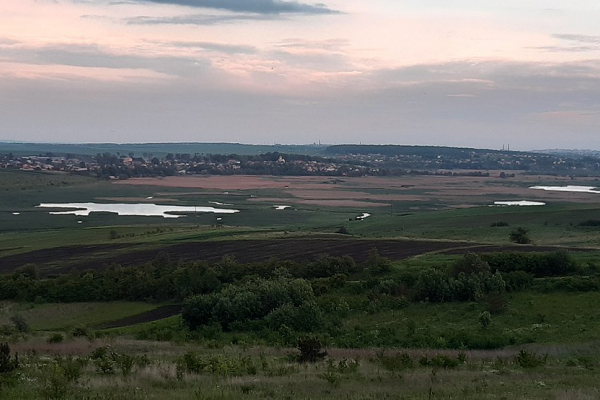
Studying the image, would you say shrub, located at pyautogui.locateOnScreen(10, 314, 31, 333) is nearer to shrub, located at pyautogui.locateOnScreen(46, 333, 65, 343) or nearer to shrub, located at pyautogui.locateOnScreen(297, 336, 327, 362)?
shrub, located at pyautogui.locateOnScreen(46, 333, 65, 343)

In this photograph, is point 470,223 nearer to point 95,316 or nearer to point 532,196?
point 95,316

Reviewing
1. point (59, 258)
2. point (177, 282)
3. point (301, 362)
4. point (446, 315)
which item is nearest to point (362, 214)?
point (59, 258)

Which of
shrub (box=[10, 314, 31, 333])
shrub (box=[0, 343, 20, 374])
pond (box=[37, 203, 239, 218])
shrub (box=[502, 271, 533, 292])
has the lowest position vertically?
pond (box=[37, 203, 239, 218])

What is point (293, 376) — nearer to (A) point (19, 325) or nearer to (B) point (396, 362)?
(B) point (396, 362)

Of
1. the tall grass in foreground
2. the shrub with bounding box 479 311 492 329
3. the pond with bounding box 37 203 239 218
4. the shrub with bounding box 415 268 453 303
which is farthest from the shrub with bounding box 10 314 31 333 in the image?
the pond with bounding box 37 203 239 218

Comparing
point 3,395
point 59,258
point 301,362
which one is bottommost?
point 59,258

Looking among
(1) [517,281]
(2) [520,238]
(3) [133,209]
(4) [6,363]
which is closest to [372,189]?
(3) [133,209]

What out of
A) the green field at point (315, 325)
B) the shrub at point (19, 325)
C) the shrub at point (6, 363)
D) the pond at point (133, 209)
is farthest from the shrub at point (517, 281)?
the pond at point (133, 209)

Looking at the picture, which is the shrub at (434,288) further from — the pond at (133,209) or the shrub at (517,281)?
the pond at (133,209)
